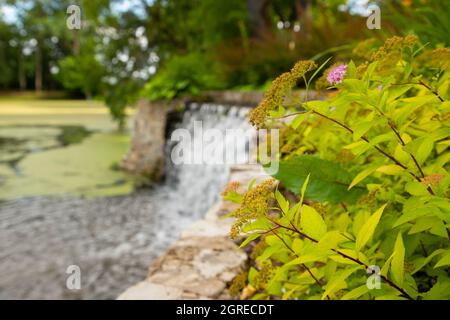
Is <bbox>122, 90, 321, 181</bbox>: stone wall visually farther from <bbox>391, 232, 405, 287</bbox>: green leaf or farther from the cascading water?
<bbox>391, 232, 405, 287</bbox>: green leaf

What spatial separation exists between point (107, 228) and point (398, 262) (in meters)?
4.55

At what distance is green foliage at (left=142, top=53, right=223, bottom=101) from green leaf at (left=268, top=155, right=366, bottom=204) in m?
7.09

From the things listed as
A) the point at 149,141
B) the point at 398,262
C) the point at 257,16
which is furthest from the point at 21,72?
the point at 398,262

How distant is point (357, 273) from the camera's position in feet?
4.68

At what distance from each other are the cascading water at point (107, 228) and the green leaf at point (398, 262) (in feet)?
9.47

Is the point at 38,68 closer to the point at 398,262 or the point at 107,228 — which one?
the point at 107,228

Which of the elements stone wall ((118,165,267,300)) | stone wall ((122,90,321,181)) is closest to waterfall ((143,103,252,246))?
stone wall ((122,90,321,181))

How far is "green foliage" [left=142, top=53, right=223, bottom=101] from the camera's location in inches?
333

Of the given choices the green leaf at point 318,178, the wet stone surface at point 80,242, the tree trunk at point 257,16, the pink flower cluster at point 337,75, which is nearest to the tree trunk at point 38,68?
the tree trunk at point 257,16

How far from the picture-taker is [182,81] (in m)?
8.48

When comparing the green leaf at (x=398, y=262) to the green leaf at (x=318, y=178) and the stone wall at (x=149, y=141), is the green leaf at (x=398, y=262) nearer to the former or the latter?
the green leaf at (x=318, y=178)

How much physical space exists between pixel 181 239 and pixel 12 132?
1307 cm

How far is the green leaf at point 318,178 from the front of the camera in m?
1.35

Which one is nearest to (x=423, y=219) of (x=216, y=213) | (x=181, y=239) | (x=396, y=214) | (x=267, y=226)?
(x=396, y=214)
